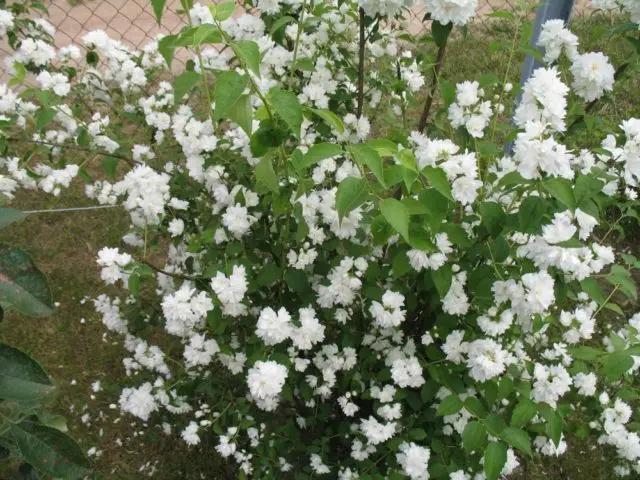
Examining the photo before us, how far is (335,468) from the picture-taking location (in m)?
1.94

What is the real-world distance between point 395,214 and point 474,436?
644mm

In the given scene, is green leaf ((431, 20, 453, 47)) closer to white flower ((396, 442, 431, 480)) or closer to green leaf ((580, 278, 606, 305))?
green leaf ((580, 278, 606, 305))

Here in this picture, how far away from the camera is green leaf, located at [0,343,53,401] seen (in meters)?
0.86

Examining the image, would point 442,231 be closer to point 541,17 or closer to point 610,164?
point 610,164

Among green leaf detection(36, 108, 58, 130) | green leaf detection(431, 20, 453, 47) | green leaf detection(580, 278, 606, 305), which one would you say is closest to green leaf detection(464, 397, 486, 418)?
green leaf detection(580, 278, 606, 305)

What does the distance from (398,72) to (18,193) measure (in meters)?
2.50

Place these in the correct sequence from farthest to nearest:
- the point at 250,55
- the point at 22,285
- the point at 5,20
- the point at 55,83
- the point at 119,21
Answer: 1. the point at 119,21
2. the point at 5,20
3. the point at 55,83
4. the point at 250,55
5. the point at 22,285

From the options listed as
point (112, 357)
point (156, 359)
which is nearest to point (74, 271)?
point (112, 357)

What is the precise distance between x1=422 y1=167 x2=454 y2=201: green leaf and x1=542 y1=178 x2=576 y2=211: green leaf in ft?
0.57

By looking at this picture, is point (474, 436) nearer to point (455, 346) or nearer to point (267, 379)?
point (455, 346)

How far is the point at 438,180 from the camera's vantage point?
1.14m

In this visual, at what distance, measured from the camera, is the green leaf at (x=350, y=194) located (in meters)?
1.07

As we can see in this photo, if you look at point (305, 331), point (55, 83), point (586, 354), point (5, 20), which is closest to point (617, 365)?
point (586, 354)

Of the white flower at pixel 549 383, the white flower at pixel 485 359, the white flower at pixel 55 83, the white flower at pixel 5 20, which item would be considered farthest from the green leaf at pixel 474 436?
the white flower at pixel 5 20
